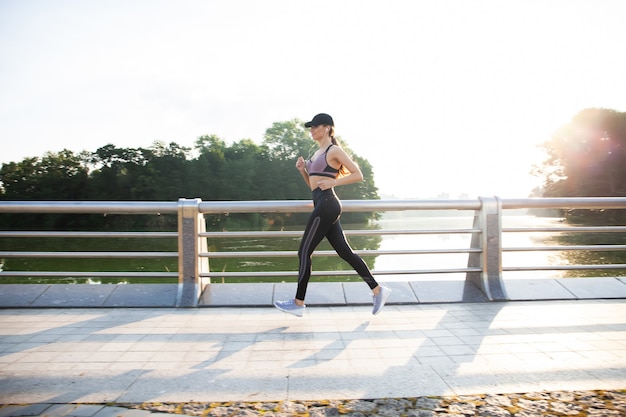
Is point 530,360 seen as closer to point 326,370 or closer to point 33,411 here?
point 326,370

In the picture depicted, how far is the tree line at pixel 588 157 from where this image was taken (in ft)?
166

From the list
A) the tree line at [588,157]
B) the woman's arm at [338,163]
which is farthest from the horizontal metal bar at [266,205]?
the tree line at [588,157]

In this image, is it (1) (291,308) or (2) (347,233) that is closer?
(1) (291,308)

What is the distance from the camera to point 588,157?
52.2 meters

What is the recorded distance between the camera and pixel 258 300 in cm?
475

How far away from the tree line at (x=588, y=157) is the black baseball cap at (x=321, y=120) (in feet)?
172

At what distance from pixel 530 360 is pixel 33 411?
118 inches

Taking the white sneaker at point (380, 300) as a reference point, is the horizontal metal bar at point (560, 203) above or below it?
above

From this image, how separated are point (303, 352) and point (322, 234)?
1206 millimetres

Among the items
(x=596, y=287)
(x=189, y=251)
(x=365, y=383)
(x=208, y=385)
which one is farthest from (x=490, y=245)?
(x=208, y=385)

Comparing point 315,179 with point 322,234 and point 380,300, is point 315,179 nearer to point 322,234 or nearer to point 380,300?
point 322,234

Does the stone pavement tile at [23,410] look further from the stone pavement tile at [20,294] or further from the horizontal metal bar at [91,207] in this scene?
the stone pavement tile at [20,294]

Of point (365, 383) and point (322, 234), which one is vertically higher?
point (322, 234)

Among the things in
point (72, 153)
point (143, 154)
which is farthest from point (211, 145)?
point (72, 153)
